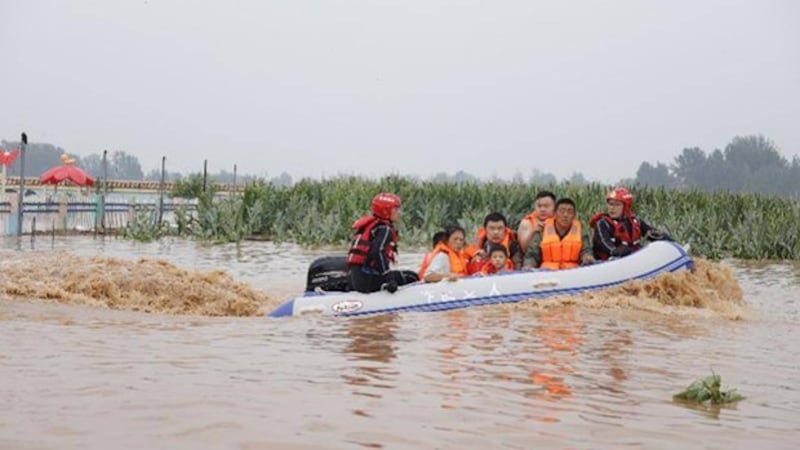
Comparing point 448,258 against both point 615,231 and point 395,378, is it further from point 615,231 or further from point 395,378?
point 395,378

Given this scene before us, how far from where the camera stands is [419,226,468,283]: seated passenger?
1094 cm

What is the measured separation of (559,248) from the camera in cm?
1155

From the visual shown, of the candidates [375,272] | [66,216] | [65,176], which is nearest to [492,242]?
[375,272]

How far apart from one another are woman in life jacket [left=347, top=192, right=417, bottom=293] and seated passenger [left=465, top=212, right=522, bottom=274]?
1287 mm

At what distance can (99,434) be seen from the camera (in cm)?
450

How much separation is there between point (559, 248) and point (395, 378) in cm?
563

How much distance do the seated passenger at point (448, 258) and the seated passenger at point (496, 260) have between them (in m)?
0.24

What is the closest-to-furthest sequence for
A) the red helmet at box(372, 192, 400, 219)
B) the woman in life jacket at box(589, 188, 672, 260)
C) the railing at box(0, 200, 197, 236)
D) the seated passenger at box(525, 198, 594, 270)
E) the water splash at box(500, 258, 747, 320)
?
1. the red helmet at box(372, 192, 400, 219)
2. the water splash at box(500, 258, 747, 320)
3. the seated passenger at box(525, 198, 594, 270)
4. the woman in life jacket at box(589, 188, 672, 260)
5. the railing at box(0, 200, 197, 236)

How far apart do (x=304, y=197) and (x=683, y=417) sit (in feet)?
75.2

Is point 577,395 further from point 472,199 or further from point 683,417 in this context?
point 472,199

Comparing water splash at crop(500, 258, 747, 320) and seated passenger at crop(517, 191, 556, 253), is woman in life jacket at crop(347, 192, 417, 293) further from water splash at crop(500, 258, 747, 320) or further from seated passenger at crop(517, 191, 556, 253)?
seated passenger at crop(517, 191, 556, 253)

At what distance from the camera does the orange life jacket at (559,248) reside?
11547 mm

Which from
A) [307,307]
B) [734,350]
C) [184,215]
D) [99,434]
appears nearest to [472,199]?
[184,215]

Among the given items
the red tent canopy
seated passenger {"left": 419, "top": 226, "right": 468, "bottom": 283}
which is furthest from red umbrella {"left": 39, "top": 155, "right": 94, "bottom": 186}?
seated passenger {"left": 419, "top": 226, "right": 468, "bottom": 283}
